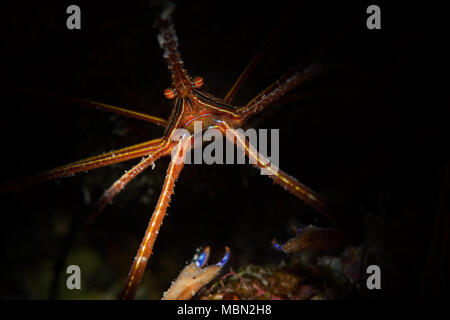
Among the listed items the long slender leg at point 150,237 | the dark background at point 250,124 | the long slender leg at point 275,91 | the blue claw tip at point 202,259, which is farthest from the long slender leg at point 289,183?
the blue claw tip at point 202,259

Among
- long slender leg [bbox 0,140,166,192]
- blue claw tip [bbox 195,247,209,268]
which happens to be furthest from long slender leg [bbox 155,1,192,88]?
blue claw tip [bbox 195,247,209,268]

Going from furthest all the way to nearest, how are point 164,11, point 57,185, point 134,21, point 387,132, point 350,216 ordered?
point 57,185 → point 387,132 → point 134,21 → point 350,216 → point 164,11

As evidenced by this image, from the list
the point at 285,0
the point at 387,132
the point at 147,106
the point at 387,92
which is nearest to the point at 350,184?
the point at 387,132

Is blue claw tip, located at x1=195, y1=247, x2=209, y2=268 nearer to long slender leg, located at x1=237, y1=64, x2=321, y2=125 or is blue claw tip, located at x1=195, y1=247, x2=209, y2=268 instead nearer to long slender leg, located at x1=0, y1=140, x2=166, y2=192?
long slender leg, located at x1=0, y1=140, x2=166, y2=192

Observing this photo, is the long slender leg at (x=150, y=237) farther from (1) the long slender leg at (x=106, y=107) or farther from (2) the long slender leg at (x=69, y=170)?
(1) the long slender leg at (x=106, y=107)

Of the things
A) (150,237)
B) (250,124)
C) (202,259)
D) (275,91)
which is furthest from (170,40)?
(250,124)

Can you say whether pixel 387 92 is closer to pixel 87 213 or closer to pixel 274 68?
pixel 274 68
